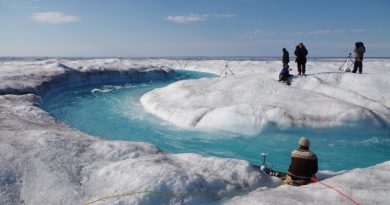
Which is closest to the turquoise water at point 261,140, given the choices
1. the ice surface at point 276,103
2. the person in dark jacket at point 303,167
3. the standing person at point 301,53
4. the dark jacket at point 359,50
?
the ice surface at point 276,103

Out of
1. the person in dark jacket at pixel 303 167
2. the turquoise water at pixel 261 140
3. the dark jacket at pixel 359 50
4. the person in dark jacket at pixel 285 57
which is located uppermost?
the dark jacket at pixel 359 50

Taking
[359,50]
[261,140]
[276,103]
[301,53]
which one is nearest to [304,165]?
[261,140]

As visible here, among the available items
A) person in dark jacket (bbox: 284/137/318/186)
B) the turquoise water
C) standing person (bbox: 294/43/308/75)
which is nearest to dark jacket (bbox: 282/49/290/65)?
standing person (bbox: 294/43/308/75)

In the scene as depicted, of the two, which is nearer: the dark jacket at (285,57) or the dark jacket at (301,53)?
the dark jacket at (285,57)

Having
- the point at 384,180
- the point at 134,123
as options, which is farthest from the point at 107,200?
the point at 134,123

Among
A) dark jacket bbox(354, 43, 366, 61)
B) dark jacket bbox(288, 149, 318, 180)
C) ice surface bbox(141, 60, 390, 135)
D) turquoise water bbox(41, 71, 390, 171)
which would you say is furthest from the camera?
dark jacket bbox(354, 43, 366, 61)

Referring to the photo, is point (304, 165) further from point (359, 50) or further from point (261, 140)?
point (359, 50)

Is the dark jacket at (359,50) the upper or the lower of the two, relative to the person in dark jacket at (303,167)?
upper

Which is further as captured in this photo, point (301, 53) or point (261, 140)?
point (301, 53)

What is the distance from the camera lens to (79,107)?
1088 inches

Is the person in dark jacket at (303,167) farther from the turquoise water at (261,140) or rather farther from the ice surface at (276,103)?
the ice surface at (276,103)

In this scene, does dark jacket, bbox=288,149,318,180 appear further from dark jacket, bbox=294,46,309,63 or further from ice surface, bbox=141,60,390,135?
dark jacket, bbox=294,46,309,63

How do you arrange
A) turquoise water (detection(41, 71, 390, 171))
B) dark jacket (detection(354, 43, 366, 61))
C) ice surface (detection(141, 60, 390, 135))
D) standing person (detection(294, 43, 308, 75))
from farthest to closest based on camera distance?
standing person (detection(294, 43, 308, 75)) → dark jacket (detection(354, 43, 366, 61)) → ice surface (detection(141, 60, 390, 135)) → turquoise water (detection(41, 71, 390, 171))

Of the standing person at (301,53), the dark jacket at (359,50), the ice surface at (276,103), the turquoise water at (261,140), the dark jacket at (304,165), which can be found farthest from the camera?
the standing person at (301,53)
